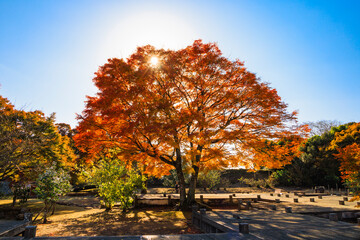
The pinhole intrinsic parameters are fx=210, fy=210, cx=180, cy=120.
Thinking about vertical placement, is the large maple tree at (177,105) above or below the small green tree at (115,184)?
above

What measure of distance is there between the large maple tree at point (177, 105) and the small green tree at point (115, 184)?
2.05 m

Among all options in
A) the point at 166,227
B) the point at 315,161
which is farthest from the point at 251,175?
the point at 166,227

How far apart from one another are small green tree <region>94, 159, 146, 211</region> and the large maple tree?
2.05m

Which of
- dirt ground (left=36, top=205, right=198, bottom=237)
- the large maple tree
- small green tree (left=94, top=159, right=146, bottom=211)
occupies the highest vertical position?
the large maple tree

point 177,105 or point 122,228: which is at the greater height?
point 177,105

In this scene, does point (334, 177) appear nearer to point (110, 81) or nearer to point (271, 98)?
point (271, 98)

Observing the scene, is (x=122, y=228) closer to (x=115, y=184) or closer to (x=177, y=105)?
(x=115, y=184)

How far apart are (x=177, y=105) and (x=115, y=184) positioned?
6.57m

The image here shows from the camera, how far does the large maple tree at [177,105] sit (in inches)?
427

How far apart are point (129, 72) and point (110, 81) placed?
3.65 ft

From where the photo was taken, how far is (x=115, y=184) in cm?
1367

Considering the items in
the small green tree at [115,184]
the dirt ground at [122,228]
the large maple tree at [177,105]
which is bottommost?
the dirt ground at [122,228]

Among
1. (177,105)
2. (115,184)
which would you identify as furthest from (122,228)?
(177,105)

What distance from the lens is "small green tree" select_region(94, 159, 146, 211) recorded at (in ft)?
44.2
